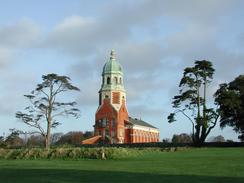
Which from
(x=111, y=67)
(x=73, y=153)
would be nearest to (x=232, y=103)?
(x=73, y=153)

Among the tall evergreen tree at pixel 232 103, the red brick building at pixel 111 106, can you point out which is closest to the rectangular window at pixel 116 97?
the red brick building at pixel 111 106

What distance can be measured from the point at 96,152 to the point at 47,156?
460cm

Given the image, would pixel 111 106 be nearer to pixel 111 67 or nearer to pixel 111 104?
pixel 111 104

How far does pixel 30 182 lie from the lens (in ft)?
48.3

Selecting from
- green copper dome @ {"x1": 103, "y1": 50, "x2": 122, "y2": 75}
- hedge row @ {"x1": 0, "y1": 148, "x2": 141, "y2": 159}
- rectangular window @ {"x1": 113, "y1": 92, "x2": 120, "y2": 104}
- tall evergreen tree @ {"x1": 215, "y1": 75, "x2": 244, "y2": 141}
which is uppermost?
green copper dome @ {"x1": 103, "y1": 50, "x2": 122, "y2": 75}

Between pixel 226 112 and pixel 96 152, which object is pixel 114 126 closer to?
pixel 226 112

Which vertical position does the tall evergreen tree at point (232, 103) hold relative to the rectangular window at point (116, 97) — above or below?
below

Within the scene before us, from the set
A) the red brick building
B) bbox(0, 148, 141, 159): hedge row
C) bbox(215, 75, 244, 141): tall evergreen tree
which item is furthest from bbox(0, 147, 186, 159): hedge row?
the red brick building

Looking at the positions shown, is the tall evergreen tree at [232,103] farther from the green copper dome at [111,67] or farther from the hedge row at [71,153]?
the green copper dome at [111,67]

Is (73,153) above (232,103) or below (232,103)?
below

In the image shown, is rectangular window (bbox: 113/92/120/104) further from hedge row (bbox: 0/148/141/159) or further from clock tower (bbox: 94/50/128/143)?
hedge row (bbox: 0/148/141/159)

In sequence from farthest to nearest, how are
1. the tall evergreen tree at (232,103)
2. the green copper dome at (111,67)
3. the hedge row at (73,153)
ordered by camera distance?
1. the green copper dome at (111,67)
2. the tall evergreen tree at (232,103)
3. the hedge row at (73,153)

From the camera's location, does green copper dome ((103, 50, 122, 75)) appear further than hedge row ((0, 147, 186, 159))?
Yes

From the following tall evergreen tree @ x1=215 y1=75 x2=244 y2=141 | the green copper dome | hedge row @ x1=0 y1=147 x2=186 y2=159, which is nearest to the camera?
hedge row @ x1=0 y1=147 x2=186 y2=159
